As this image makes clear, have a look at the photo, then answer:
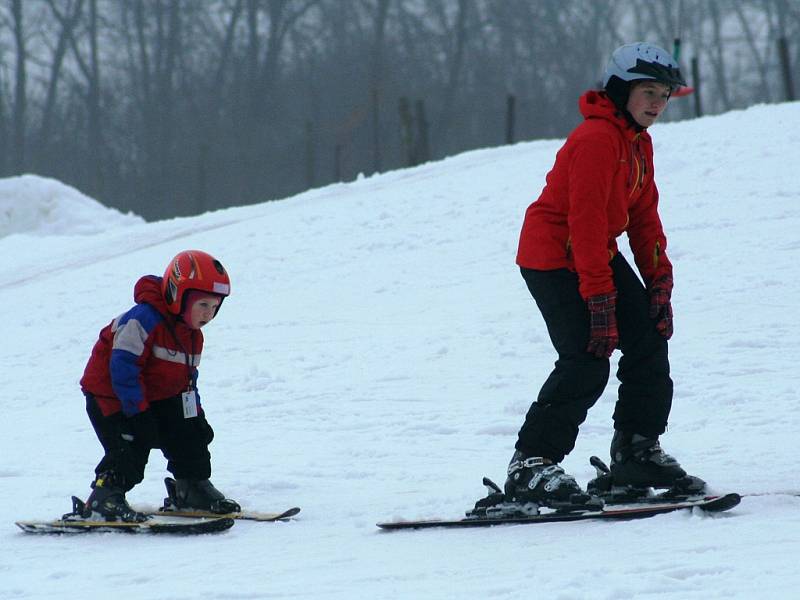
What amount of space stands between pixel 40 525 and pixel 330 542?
121 cm

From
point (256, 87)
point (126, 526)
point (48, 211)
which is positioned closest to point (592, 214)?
point (126, 526)

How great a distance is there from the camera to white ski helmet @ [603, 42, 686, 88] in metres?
4.23

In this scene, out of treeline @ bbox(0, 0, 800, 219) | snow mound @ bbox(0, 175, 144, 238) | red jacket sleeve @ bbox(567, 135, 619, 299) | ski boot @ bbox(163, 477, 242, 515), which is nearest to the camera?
red jacket sleeve @ bbox(567, 135, 619, 299)

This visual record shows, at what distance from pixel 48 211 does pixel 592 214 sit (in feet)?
58.6

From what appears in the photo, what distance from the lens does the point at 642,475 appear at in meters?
4.42

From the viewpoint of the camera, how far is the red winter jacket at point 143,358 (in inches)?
183

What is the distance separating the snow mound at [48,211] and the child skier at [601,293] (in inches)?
622

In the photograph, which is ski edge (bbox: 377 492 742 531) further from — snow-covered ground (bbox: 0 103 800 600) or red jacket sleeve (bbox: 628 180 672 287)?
red jacket sleeve (bbox: 628 180 672 287)

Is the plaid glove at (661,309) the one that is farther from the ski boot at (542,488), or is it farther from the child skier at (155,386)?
the child skier at (155,386)

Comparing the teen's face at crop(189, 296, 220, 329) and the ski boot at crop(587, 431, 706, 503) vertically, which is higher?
the teen's face at crop(189, 296, 220, 329)

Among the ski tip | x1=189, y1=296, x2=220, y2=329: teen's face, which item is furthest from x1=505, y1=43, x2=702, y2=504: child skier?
x1=189, y1=296, x2=220, y2=329: teen's face

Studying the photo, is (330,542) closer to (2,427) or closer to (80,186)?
(2,427)

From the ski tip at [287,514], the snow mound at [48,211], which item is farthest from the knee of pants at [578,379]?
the snow mound at [48,211]

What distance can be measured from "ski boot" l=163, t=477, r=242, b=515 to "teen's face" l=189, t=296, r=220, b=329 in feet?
2.21
